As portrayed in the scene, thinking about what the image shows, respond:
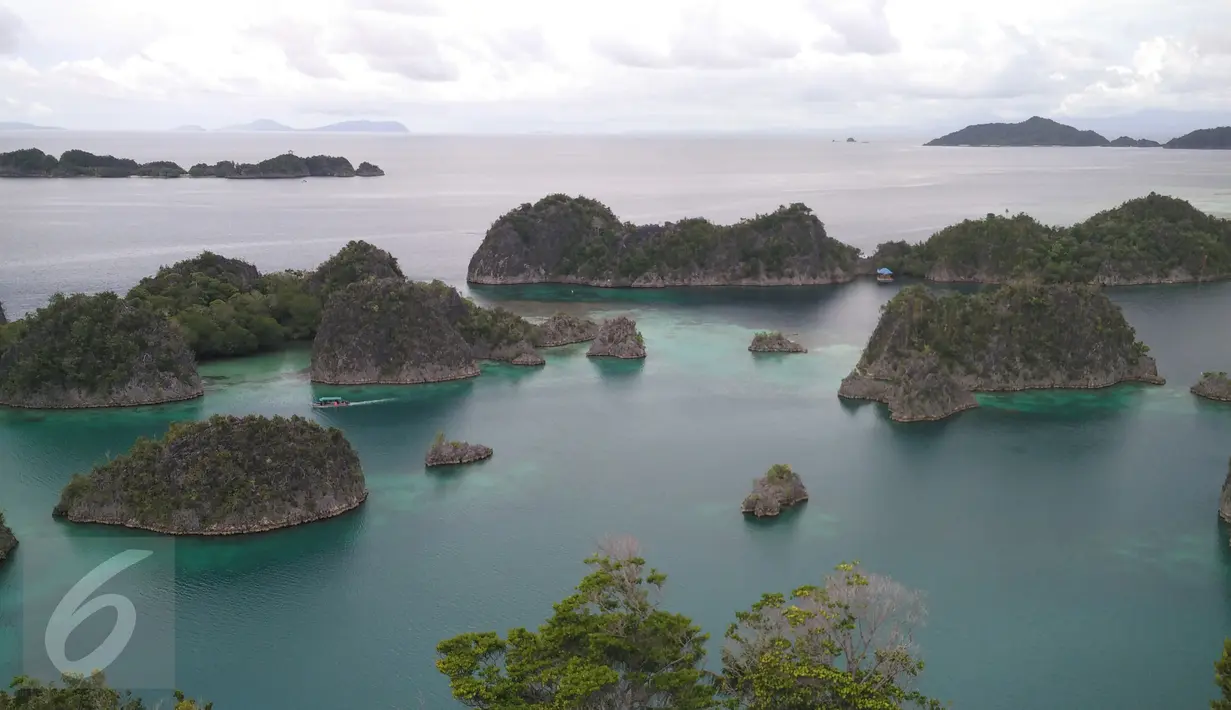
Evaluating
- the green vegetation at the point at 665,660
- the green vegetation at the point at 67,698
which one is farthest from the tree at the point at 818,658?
the green vegetation at the point at 67,698

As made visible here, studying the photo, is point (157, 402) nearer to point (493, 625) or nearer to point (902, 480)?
point (493, 625)

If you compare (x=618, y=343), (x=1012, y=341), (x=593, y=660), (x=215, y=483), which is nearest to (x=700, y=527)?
(x=593, y=660)

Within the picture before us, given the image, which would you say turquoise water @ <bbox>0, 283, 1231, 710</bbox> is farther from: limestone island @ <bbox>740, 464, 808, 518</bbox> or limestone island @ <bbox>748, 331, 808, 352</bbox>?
limestone island @ <bbox>748, 331, 808, 352</bbox>

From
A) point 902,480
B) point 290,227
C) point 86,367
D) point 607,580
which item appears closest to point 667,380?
point 902,480

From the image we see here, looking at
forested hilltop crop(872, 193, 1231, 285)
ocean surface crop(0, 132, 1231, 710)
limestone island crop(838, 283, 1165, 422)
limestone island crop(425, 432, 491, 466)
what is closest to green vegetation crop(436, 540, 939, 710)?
ocean surface crop(0, 132, 1231, 710)

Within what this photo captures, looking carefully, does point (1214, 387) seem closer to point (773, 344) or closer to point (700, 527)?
point (773, 344)
